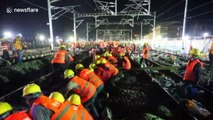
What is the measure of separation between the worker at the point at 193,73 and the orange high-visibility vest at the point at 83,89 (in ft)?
11.9

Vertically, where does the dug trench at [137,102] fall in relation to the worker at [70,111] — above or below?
below

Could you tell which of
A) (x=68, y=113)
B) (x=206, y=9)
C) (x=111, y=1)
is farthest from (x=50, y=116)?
(x=206, y=9)

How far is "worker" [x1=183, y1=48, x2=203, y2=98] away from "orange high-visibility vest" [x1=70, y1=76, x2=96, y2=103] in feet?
11.9

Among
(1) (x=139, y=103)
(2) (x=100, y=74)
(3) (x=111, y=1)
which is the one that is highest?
(3) (x=111, y=1)

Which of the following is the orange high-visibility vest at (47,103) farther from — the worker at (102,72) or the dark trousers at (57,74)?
the dark trousers at (57,74)

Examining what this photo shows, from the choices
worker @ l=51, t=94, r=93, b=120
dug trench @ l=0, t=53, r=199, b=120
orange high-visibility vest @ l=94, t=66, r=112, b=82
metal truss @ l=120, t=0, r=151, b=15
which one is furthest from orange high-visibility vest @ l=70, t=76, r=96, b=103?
metal truss @ l=120, t=0, r=151, b=15

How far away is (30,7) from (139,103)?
47.4 meters

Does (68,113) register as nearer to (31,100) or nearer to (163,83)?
(31,100)

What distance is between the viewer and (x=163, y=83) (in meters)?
11.6

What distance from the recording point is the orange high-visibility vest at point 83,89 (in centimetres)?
559

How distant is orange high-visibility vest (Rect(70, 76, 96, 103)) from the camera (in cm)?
559

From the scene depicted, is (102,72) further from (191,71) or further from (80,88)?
(191,71)

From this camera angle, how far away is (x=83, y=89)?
580 centimetres

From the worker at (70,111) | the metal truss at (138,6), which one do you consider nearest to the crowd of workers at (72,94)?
the worker at (70,111)
